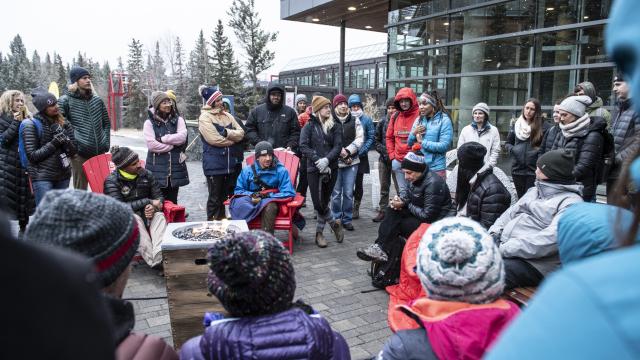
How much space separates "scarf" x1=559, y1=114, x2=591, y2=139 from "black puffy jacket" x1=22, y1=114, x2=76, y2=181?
554 centimetres

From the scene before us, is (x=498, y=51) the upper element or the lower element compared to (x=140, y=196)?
upper

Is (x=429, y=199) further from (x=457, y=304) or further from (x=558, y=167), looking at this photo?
(x=457, y=304)

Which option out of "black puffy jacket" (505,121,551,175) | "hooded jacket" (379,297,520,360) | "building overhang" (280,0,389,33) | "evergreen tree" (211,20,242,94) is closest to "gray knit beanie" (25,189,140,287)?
"hooded jacket" (379,297,520,360)

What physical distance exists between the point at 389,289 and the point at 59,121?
4.30m

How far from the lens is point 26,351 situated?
1.42ft

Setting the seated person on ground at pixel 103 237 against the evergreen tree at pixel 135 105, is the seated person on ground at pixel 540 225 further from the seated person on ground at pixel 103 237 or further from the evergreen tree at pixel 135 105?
the evergreen tree at pixel 135 105

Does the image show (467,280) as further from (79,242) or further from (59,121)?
(59,121)

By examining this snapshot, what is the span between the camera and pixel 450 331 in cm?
172

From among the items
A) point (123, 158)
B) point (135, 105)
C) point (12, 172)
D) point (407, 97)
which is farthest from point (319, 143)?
point (135, 105)

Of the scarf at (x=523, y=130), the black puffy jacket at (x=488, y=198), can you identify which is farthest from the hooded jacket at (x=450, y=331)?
the scarf at (x=523, y=130)

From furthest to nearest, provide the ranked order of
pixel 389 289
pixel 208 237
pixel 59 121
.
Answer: pixel 59 121
pixel 389 289
pixel 208 237

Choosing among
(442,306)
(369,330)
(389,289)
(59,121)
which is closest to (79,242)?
(442,306)

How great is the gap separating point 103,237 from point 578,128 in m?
4.77

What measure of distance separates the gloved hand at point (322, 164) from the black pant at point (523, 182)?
2.50 metres
